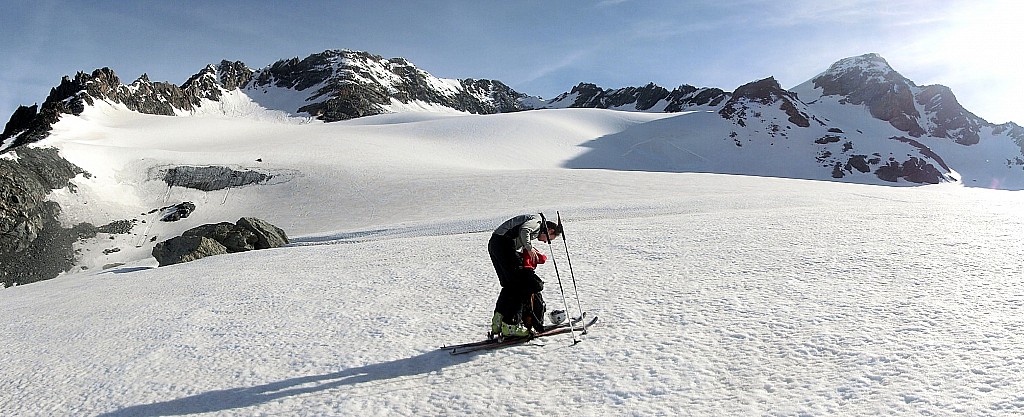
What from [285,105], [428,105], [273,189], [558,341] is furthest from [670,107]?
[558,341]

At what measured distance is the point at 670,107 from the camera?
148500mm

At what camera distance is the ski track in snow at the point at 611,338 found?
16.0ft

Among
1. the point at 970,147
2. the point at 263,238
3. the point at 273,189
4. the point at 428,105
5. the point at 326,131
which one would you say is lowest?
the point at 970,147

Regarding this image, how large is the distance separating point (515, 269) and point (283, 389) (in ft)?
9.84

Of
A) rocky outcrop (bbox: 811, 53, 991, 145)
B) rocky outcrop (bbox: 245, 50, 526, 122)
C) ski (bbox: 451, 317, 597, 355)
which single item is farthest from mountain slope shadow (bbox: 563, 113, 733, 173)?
rocky outcrop (bbox: 811, 53, 991, 145)

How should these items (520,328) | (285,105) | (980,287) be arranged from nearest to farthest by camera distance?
1. (520,328)
2. (980,287)
3. (285,105)

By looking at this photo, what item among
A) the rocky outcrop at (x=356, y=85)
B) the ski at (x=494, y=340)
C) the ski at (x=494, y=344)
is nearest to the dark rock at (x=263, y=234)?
the ski at (x=494, y=340)

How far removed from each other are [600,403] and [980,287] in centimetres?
590

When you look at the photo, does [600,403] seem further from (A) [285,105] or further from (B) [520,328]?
(A) [285,105]

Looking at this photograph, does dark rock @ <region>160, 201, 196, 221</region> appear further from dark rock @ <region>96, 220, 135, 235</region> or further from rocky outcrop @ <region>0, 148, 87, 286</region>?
rocky outcrop @ <region>0, 148, 87, 286</region>

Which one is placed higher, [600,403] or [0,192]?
[0,192]

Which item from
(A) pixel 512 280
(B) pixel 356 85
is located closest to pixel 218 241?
(A) pixel 512 280

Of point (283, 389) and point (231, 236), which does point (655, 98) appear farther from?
point (283, 389)

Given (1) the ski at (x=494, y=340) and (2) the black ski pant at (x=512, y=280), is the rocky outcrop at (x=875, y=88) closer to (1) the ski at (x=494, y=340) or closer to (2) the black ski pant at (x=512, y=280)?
(1) the ski at (x=494, y=340)
